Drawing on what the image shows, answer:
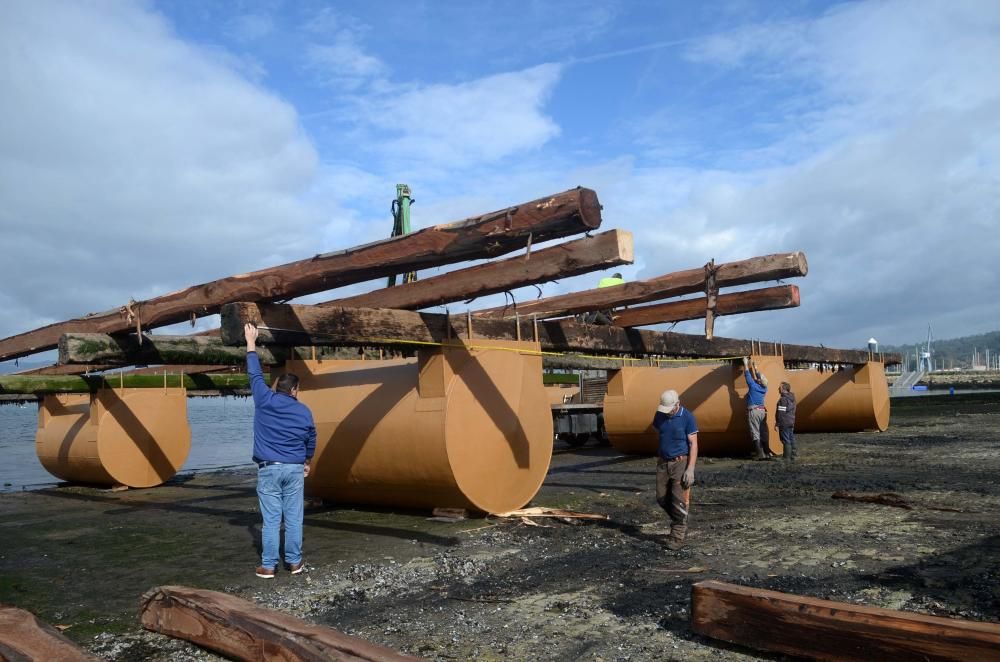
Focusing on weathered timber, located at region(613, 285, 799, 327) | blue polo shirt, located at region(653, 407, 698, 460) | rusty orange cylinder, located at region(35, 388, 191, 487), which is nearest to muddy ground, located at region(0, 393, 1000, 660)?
blue polo shirt, located at region(653, 407, 698, 460)

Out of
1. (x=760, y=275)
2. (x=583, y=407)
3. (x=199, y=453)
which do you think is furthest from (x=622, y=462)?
(x=199, y=453)

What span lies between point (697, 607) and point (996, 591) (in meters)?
2.30

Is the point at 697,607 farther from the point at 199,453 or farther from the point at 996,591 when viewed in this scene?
the point at 199,453

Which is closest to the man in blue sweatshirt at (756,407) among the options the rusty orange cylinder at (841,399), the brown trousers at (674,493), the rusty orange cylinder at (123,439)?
the rusty orange cylinder at (841,399)

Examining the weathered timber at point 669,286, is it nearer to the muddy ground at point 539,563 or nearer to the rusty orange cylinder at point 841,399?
the muddy ground at point 539,563

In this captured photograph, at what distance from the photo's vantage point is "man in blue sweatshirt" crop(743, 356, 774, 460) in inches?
583

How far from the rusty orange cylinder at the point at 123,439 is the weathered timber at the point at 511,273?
22.7 feet

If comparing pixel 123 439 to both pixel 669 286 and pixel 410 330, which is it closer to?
pixel 410 330

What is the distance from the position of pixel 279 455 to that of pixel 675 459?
3.81 meters

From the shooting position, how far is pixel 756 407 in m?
14.8

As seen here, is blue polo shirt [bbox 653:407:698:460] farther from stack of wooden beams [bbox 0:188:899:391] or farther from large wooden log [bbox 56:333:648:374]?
large wooden log [bbox 56:333:648:374]

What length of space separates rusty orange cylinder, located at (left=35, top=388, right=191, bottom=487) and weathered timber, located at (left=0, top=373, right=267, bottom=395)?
0.86 feet

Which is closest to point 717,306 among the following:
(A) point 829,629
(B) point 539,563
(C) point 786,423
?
(C) point 786,423

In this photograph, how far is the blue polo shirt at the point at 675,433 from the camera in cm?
769
